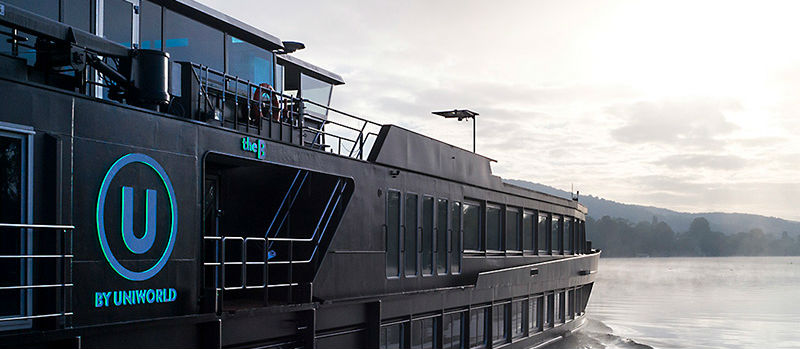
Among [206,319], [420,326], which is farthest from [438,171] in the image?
[206,319]

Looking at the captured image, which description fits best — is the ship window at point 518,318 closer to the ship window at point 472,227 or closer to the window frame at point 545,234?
the ship window at point 472,227

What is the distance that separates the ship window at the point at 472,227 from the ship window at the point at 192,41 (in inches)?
305

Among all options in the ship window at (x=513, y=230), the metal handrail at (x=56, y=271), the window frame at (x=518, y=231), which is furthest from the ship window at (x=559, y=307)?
the metal handrail at (x=56, y=271)

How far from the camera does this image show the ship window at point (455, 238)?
707 inches

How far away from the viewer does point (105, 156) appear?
8.68 m

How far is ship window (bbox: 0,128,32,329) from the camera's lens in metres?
7.50

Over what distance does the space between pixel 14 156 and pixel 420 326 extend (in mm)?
10059

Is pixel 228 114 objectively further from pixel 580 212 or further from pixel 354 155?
pixel 580 212

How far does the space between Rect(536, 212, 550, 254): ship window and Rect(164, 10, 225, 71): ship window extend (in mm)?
13847

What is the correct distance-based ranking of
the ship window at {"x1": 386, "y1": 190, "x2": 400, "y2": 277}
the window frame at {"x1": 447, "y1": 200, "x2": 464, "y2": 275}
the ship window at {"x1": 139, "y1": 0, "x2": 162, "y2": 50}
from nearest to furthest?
the ship window at {"x1": 139, "y1": 0, "x2": 162, "y2": 50}
the ship window at {"x1": 386, "y1": 190, "x2": 400, "y2": 277}
the window frame at {"x1": 447, "y1": 200, "x2": 464, "y2": 275}

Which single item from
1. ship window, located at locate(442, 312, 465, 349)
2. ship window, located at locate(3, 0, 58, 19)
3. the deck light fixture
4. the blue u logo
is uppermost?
the deck light fixture

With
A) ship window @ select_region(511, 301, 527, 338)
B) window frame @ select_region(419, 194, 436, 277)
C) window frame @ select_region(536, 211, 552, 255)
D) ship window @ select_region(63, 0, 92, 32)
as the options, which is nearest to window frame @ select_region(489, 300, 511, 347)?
ship window @ select_region(511, 301, 527, 338)

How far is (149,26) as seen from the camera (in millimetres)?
12281

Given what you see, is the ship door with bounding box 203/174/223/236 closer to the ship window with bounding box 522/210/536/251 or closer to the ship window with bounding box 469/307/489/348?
the ship window with bounding box 469/307/489/348
